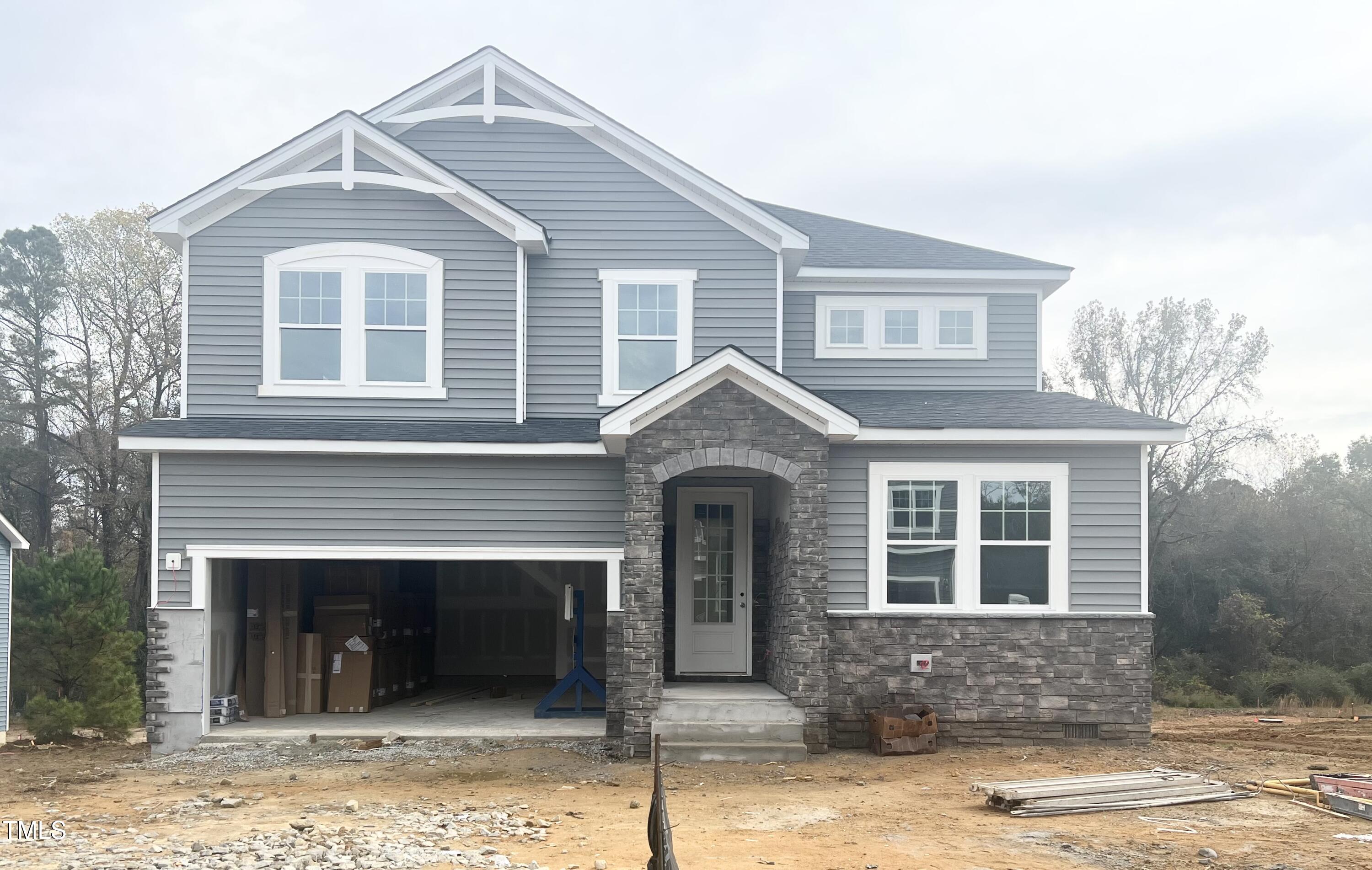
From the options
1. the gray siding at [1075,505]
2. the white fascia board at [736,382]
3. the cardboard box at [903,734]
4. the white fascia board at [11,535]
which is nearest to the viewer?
the white fascia board at [736,382]

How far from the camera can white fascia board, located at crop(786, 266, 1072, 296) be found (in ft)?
47.4

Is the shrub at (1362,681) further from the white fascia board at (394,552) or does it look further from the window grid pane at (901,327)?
the white fascia board at (394,552)

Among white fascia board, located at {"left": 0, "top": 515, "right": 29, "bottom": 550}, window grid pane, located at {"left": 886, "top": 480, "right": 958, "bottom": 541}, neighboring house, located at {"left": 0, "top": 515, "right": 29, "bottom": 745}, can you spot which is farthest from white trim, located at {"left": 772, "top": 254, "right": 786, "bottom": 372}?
white fascia board, located at {"left": 0, "top": 515, "right": 29, "bottom": 550}

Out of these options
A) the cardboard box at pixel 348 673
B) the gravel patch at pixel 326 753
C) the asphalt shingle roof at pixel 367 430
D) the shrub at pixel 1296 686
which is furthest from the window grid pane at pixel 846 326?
the shrub at pixel 1296 686

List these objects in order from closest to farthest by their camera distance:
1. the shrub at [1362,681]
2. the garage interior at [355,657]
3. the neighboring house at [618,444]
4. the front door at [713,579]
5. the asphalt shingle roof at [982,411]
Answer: the neighboring house at [618,444] → the asphalt shingle roof at [982,411] → the garage interior at [355,657] → the front door at [713,579] → the shrub at [1362,681]

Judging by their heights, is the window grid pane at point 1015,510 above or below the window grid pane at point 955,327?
below

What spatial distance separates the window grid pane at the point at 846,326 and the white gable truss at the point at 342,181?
405 centimetres

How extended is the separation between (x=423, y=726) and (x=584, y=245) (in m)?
5.92

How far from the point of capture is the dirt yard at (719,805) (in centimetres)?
769

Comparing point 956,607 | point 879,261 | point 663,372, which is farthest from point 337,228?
point 956,607

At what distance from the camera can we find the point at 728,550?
45.8 ft

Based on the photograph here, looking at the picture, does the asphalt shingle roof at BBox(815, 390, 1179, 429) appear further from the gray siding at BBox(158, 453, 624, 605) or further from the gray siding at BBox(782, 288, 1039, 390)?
the gray siding at BBox(158, 453, 624, 605)

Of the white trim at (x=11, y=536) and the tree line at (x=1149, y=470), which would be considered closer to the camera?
the white trim at (x=11, y=536)

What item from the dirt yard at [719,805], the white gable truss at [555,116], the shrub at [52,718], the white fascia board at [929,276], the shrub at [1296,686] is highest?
the white gable truss at [555,116]
